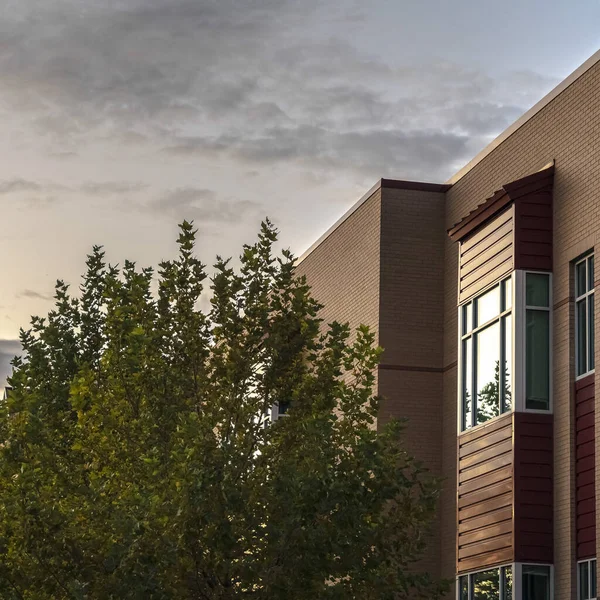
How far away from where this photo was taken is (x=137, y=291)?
14.2 m

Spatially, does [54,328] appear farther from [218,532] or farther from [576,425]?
[576,425]

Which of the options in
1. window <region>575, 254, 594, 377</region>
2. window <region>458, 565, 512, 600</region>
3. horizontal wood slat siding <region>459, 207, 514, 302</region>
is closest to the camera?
window <region>575, 254, 594, 377</region>

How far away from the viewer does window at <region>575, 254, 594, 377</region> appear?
16.8 meters

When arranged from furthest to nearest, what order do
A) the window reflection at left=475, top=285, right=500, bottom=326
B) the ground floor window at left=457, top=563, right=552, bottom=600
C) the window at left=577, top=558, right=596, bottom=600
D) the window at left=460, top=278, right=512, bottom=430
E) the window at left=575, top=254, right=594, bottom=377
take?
1. the window reflection at left=475, top=285, right=500, bottom=326
2. the window at left=460, top=278, right=512, bottom=430
3. the ground floor window at left=457, top=563, right=552, bottom=600
4. the window at left=575, top=254, right=594, bottom=377
5. the window at left=577, top=558, right=596, bottom=600

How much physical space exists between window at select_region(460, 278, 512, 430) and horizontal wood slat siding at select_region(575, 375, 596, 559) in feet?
4.12

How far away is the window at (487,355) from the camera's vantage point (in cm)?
1803

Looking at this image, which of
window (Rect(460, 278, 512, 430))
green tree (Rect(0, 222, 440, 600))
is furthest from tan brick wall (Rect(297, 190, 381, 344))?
green tree (Rect(0, 222, 440, 600))

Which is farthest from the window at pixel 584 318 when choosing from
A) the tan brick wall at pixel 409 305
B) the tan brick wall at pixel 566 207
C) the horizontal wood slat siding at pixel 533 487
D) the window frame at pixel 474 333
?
the tan brick wall at pixel 409 305

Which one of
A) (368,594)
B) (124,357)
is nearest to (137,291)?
(124,357)

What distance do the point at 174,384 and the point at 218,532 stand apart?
247 cm

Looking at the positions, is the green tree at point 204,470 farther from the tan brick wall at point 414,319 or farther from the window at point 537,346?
the tan brick wall at point 414,319

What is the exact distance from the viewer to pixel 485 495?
18.3 metres

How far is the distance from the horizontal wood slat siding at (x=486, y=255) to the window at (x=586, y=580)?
447cm

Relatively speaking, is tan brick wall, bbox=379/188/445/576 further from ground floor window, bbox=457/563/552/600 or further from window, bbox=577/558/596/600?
window, bbox=577/558/596/600
